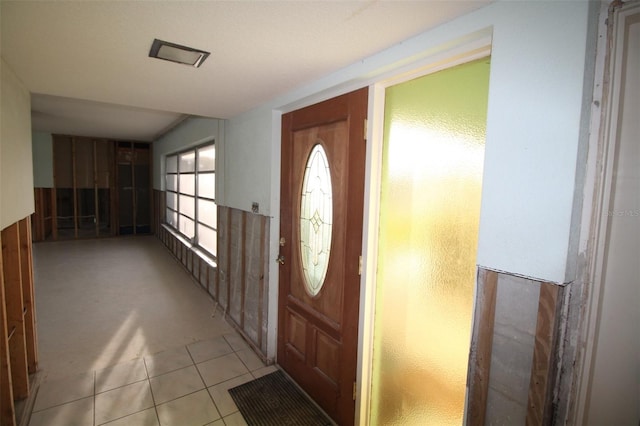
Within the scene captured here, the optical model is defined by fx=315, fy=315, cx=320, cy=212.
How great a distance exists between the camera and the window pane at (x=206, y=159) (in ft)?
15.0

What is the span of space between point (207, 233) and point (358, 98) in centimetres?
370

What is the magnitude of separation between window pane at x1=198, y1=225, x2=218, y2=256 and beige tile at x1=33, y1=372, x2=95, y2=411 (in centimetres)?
219

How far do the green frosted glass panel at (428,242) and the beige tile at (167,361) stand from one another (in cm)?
188

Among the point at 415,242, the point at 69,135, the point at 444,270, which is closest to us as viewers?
the point at 444,270

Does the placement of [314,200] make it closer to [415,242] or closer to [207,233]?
[415,242]

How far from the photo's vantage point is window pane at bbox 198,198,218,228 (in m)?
4.55

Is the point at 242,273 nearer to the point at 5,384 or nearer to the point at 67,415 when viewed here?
the point at 67,415

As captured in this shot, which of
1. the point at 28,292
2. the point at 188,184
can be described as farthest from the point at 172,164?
the point at 28,292

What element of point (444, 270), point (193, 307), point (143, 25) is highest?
point (143, 25)

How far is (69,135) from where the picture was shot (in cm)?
747

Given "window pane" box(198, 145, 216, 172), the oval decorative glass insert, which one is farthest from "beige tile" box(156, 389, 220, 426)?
"window pane" box(198, 145, 216, 172)

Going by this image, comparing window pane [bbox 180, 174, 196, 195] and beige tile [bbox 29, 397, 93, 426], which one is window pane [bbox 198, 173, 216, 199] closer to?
window pane [bbox 180, 174, 196, 195]

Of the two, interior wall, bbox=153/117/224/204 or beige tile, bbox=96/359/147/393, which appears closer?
beige tile, bbox=96/359/147/393

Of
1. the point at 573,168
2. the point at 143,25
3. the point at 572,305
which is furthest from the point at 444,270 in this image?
the point at 143,25
